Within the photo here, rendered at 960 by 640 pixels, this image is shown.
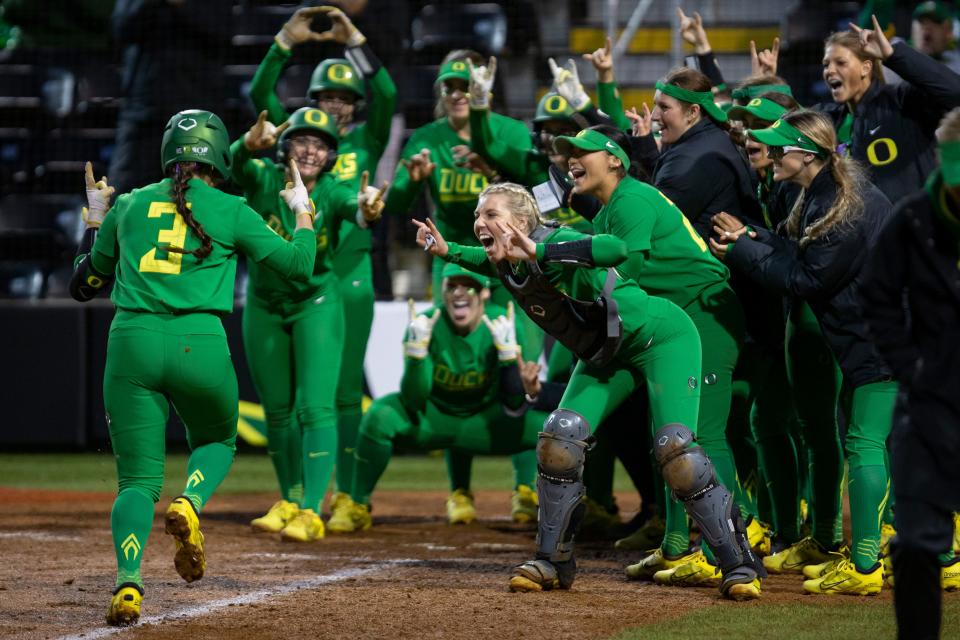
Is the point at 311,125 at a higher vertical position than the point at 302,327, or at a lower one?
higher

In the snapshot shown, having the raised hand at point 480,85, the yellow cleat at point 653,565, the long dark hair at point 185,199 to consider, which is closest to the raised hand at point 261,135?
the raised hand at point 480,85

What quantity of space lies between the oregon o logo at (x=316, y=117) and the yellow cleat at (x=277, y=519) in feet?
6.81

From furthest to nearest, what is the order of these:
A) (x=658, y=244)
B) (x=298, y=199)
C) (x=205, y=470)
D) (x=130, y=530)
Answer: (x=658, y=244), (x=298, y=199), (x=205, y=470), (x=130, y=530)

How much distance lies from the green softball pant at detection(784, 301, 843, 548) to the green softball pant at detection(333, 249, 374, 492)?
2659mm

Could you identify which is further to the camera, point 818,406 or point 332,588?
point 818,406

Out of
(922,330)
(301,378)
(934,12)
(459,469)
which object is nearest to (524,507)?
(459,469)

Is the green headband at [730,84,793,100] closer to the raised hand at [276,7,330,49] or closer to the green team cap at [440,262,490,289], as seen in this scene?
the green team cap at [440,262,490,289]

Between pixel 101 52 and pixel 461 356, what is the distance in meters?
7.38

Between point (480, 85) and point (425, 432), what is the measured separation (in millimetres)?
1962

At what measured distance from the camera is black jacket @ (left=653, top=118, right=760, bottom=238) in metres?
5.83

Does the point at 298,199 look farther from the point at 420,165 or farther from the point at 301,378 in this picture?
the point at 420,165

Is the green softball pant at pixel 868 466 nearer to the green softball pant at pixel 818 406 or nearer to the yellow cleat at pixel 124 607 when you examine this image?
the green softball pant at pixel 818 406

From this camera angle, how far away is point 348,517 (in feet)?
23.9

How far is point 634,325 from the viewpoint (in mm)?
5031
